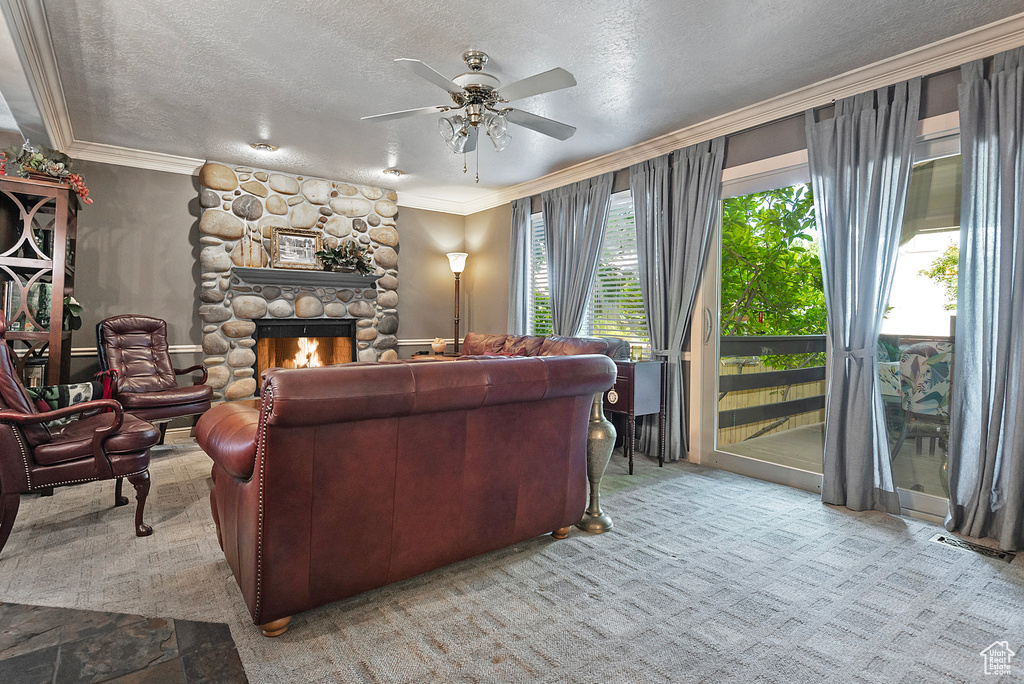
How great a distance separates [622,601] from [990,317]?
95.0 inches

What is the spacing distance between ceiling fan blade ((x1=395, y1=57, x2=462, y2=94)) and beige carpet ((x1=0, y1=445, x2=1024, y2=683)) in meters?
2.30

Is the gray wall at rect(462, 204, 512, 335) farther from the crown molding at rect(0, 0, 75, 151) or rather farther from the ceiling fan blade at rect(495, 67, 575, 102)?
the crown molding at rect(0, 0, 75, 151)

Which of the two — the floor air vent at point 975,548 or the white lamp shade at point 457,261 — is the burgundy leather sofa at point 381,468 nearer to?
the floor air vent at point 975,548

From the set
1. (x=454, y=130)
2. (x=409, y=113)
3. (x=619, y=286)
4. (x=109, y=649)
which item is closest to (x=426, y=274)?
(x=619, y=286)

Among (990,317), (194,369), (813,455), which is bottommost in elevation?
(813,455)

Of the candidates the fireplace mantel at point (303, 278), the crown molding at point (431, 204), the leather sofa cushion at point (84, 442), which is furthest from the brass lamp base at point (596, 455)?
the crown molding at point (431, 204)

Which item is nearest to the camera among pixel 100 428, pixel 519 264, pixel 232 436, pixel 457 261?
pixel 232 436

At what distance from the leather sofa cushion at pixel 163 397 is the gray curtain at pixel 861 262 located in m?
4.70

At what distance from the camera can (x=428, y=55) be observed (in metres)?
3.06

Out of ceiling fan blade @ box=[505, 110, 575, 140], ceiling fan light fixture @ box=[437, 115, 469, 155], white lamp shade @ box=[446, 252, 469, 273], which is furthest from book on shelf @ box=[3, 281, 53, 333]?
white lamp shade @ box=[446, 252, 469, 273]

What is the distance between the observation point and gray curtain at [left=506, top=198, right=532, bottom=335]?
598cm

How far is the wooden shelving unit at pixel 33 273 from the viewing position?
3.74m

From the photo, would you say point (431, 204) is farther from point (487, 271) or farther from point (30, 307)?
point (30, 307)

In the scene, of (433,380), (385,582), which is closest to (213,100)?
(433,380)
